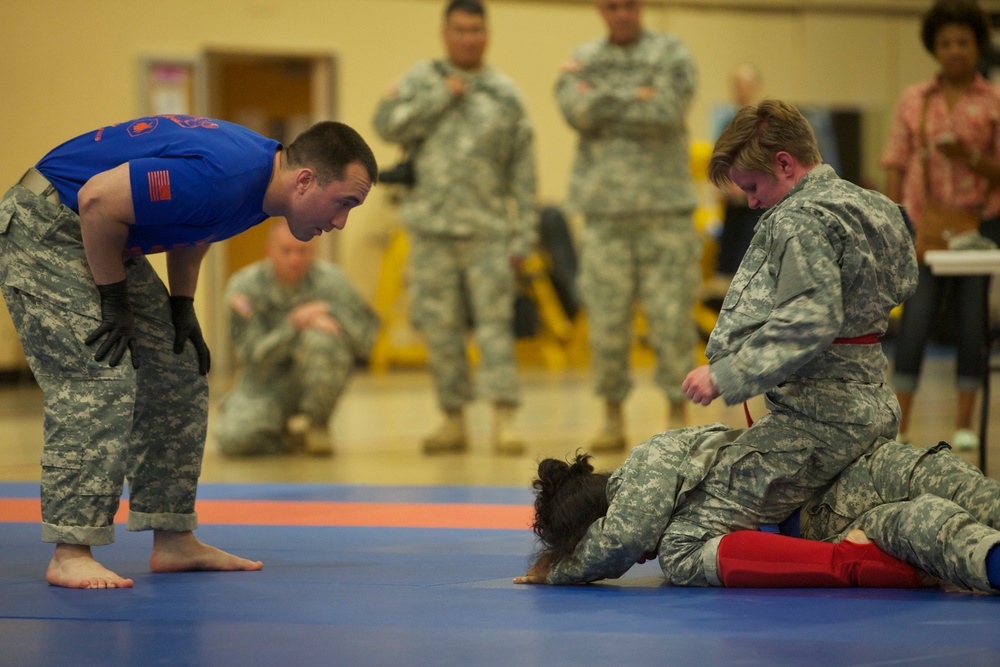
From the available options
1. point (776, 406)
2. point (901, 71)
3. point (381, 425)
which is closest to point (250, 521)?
point (776, 406)

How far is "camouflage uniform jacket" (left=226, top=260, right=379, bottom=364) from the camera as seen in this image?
6.34 metres

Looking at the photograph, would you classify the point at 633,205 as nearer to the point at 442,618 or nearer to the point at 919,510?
the point at 919,510

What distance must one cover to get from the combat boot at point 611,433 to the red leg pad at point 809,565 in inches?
121

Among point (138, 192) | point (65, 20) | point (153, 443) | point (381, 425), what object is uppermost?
point (65, 20)

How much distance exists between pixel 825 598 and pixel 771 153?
0.99 meters

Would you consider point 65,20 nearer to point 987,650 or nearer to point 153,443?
A: point 153,443

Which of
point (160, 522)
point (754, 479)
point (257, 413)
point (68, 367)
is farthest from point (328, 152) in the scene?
point (257, 413)

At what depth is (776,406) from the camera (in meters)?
3.02

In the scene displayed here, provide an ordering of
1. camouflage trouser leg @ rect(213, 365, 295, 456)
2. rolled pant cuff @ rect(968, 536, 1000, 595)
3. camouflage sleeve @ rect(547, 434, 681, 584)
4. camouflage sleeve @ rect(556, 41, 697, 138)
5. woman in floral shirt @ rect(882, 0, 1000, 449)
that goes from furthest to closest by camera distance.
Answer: camouflage trouser leg @ rect(213, 365, 295, 456) → camouflage sleeve @ rect(556, 41, 697, 138) → woman in floral shirt @ rect(882, 0, 1000, 449) → camouflage sleeve @ rect(547, 434, 681, 584) → rolled pant cuff @ rect(968, 536, 1000, 595)

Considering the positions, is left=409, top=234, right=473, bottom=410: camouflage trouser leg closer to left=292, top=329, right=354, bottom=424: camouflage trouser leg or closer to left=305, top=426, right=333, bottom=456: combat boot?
left=292, top=329, right=354, bottom=424: camouflage trouser leg

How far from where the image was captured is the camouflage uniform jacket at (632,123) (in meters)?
6.18

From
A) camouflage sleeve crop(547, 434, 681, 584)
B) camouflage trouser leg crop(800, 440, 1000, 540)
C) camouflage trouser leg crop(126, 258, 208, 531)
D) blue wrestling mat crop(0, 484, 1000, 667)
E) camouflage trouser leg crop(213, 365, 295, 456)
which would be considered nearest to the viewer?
blue wrestling mat crop(0, 484, 1000, 667)

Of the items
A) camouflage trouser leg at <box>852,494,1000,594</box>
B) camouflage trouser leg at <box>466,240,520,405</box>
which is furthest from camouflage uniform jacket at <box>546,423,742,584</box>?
camouflage trouser leg at <box>466,240,520,405</box>

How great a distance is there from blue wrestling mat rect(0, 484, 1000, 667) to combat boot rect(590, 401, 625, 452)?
2419 mm
